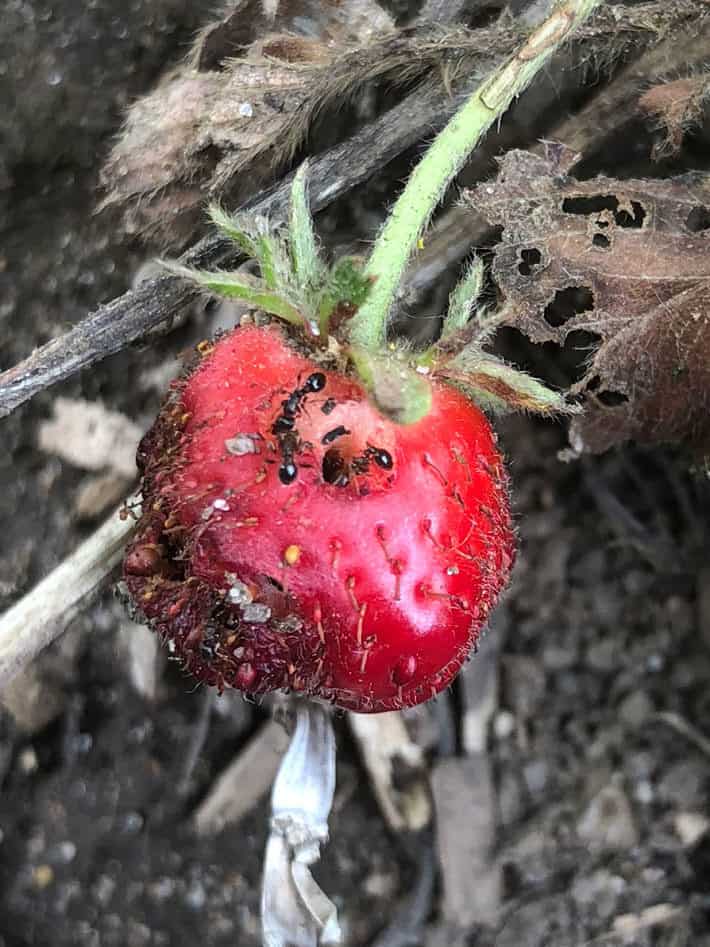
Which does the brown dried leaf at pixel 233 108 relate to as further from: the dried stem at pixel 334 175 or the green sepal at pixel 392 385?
the green sepal at pixel 392 385

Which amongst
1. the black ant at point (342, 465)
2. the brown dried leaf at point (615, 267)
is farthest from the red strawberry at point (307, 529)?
the brown dried leaf at point (615, 267)

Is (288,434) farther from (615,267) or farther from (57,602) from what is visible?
(615,267)

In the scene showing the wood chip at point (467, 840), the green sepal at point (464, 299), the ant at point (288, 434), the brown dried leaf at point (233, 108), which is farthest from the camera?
the wood chip at point (467, 840)

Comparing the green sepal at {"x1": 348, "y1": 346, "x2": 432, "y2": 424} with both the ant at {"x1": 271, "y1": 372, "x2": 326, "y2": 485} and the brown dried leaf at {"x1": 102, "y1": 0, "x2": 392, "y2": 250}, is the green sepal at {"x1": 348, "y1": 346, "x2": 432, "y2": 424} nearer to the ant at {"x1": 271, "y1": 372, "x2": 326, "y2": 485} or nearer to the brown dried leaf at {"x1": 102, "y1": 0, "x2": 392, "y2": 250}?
the ant at {"x1": 271, "y1": 372, "x2": 326, "y2": 485}

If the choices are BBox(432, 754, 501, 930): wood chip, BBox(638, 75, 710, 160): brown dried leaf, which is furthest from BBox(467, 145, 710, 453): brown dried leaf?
BBox(432, 754, 501, 930): wood chip

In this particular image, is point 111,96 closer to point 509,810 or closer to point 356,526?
point 356,526

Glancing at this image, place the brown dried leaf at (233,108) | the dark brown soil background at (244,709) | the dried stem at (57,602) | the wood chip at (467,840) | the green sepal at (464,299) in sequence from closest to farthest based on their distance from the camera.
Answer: the green sepal at (464,299) → the dried stem at (57,602) → the brown dried leaf at (233,108) → the dark brown soil background at (244,709) → the wood chip at (467,840)

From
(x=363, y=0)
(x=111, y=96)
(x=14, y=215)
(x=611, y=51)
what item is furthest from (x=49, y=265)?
(x=611, y=51)
